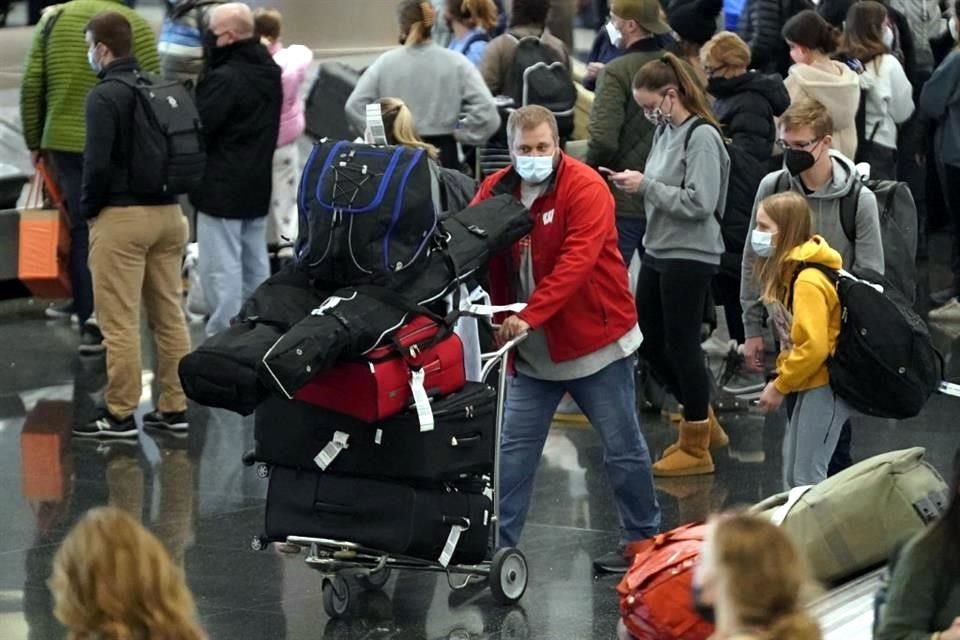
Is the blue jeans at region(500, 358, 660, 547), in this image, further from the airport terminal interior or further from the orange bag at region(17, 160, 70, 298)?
the orange bag at region(17, 160, 70, 298)

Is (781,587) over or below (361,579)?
over

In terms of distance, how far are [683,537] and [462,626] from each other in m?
1.12

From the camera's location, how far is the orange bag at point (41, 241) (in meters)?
11.7

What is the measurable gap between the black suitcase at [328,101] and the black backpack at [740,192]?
13.6 ft

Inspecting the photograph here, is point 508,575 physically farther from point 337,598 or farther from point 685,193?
point 685,193

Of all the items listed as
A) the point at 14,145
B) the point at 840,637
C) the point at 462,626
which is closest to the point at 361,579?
the point at 462,626

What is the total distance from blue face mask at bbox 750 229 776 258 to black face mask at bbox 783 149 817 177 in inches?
18.2

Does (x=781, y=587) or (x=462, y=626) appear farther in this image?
(x=462, y=626)

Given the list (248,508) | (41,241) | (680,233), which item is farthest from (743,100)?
(41,241)

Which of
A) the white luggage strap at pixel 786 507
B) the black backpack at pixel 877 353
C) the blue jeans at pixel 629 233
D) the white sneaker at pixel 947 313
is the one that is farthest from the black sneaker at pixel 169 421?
the white sneaker at pixel 947 313

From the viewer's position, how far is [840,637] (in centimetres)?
521

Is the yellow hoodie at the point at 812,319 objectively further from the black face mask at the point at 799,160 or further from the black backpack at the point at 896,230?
the black backpack at the point at 896,230

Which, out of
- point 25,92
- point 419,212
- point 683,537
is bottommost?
point 25,92

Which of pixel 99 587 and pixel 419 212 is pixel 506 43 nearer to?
pixel 419 212
